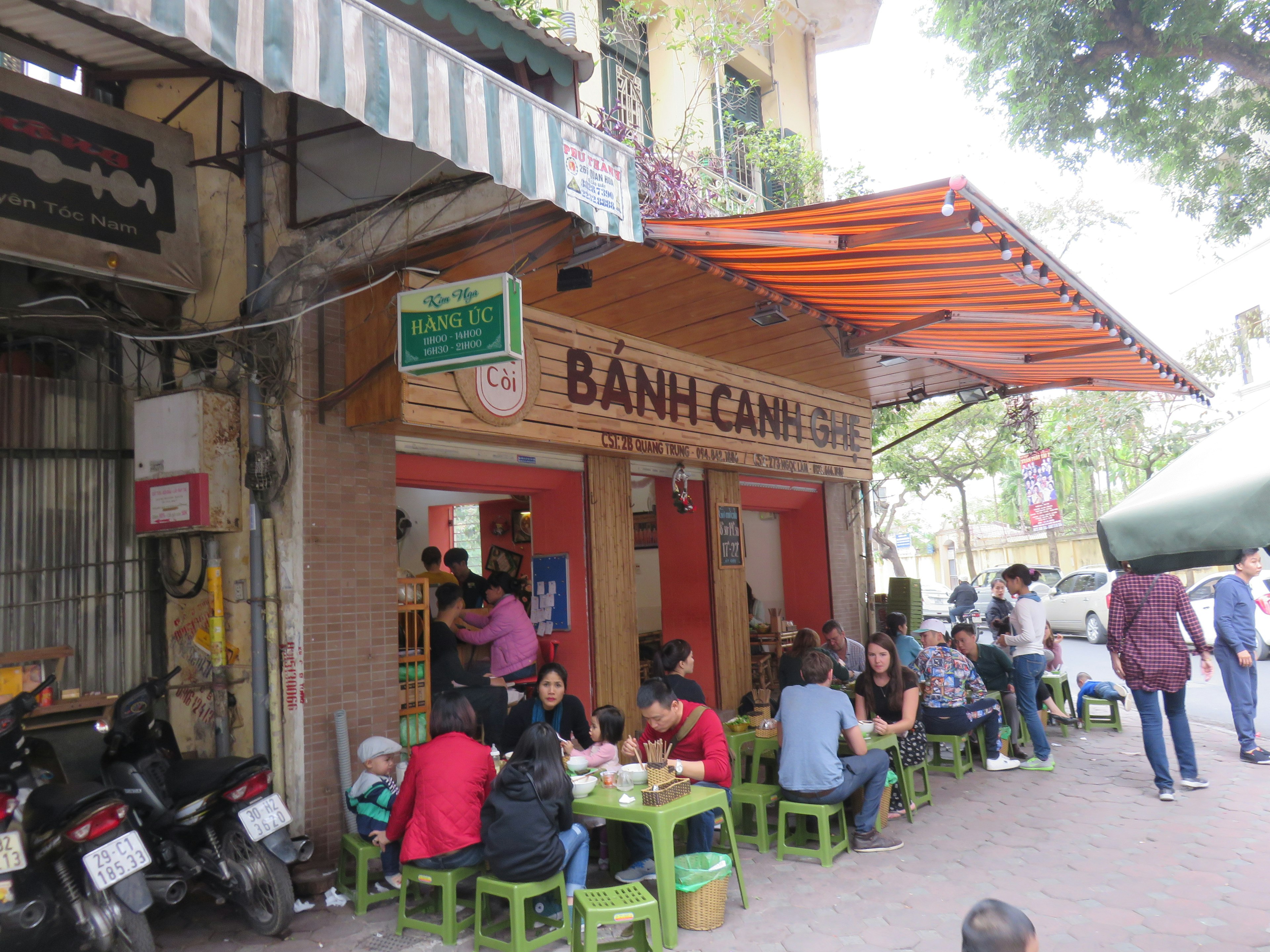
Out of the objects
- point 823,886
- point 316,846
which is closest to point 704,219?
point 823,886

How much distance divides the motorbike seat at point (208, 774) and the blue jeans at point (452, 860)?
1.01 metres

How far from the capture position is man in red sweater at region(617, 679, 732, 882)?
4.96 metres

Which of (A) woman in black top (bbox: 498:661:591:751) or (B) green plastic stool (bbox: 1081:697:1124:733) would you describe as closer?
(A) woman in black top (bbox: 498:661:591:751)

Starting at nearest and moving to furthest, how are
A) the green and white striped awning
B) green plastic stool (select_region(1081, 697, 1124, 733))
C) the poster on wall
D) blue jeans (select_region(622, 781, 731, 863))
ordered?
the green and white striped awning
blue jeans (select_region(622, 781, 731, 863))
green plastic stool (select_region(1081, 697, 1124, 733))
the poster on wall

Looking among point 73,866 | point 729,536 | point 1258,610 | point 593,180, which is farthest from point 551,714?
point 1258,610

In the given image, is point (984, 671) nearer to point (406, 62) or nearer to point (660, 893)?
point (660, 893)

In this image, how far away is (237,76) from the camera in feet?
19.9

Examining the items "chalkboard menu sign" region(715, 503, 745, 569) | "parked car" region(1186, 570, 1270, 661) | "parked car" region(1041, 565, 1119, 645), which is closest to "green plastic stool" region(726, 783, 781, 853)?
"chalkboard menu sign" region(715, 503, 745, 569)

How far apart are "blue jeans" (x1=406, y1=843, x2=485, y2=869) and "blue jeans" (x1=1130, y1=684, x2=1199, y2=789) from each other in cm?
502

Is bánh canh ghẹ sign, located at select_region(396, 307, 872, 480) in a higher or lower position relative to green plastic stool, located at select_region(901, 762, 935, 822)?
higher

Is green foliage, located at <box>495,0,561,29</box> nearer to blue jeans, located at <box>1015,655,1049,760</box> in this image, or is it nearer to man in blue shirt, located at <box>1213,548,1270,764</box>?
blue jeans, located at <box>1015,655,1049,760</box>

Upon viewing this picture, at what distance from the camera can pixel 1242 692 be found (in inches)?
299

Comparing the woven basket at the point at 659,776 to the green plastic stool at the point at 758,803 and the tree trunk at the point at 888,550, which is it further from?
the tree trunk at the point at 888,550

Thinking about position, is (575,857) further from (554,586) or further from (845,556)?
(845,556)
